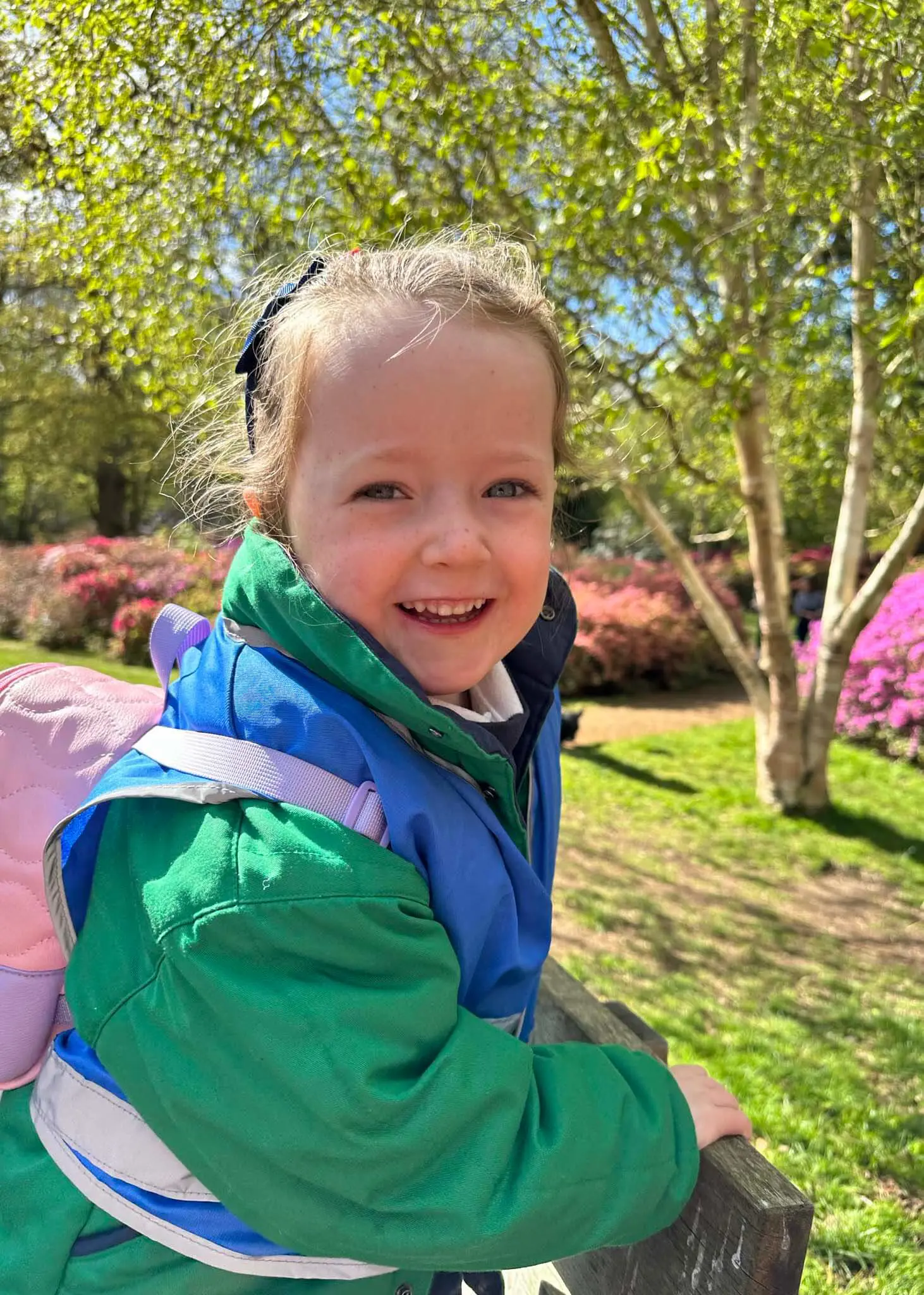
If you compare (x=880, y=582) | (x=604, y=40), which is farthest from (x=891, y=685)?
(x=604, y=40)

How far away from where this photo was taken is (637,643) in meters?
12.3

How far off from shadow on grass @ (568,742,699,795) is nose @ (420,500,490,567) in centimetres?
693

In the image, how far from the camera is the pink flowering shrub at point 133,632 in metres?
13.4

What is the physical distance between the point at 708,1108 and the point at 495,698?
0.63 meters

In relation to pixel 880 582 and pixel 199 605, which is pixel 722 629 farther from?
pixel 199 605

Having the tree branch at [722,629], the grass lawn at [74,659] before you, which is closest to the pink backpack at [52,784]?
the tree branch at [722,629]

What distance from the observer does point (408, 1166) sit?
97 cm

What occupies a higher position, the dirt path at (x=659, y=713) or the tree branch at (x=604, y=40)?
the tree branch at (x=604, y=40)

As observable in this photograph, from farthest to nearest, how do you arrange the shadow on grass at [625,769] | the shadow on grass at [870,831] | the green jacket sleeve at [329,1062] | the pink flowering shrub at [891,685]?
the pink flowering shrub at [891,685] → the shadow on grass at [625,769] → the shadow on grass at [870,831] → the green jacket sleeve at [329,1062]

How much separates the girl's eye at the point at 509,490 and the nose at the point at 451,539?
2.8 inches

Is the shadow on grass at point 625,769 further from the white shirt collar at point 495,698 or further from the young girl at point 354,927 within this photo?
the young girl at point 354,927

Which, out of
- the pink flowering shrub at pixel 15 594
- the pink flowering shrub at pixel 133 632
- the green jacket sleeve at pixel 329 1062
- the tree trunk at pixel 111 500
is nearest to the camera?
the green jacket sleeve at pixel 329 1062

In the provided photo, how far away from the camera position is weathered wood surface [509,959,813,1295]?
1107 millimetres

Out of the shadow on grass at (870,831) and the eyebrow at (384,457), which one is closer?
the eyebrow at (384,457)
